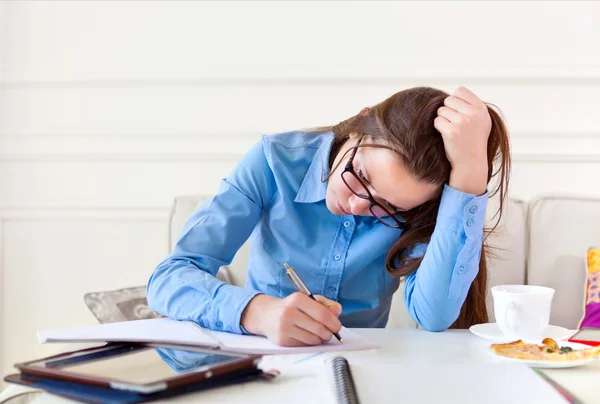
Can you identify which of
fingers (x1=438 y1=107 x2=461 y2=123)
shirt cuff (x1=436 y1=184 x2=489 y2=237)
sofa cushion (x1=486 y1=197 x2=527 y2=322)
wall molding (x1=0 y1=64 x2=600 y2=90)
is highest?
wall molding (x1=0 y1=64 x2=600 y2=90)

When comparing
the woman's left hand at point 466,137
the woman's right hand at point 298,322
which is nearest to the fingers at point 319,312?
the woman's right hand at point 298,322

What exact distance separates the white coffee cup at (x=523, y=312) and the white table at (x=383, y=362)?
0.05 m

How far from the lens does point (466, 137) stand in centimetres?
109

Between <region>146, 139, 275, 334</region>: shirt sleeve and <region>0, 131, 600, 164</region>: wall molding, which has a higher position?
<region>0, 131, 600, 164</region>: wall molding

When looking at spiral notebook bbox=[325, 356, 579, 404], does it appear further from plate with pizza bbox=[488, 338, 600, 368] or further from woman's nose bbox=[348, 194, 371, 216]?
woman's nose bbox=[348, 194, 371, 216]

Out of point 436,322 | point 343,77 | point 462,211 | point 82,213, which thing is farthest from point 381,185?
point 82,213

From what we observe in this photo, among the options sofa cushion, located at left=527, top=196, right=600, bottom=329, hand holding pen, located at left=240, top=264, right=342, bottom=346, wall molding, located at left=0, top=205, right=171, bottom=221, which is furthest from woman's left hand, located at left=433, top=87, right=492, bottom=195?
wall molding, located at left=0, top=205, right=171, bottom=221

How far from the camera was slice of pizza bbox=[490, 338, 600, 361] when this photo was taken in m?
0.88

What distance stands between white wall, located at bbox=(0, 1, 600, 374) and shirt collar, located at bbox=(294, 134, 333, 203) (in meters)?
1.06

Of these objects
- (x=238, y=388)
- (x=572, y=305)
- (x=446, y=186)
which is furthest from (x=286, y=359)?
(x=572, y=305)

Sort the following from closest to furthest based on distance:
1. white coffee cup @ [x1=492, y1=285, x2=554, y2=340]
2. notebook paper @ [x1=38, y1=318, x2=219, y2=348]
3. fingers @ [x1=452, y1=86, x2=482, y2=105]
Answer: notebook paper @ [x1=38, y1=318, x2=219, y2=348]
white coffee cup @ [x1=492, y1=285, x2=554, y2=340]
fingers @ [x1=452, y1=86, x2=482, y2=105]

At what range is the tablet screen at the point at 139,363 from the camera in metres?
0.69

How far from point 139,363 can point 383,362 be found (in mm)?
317

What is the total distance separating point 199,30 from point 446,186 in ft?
4.95
